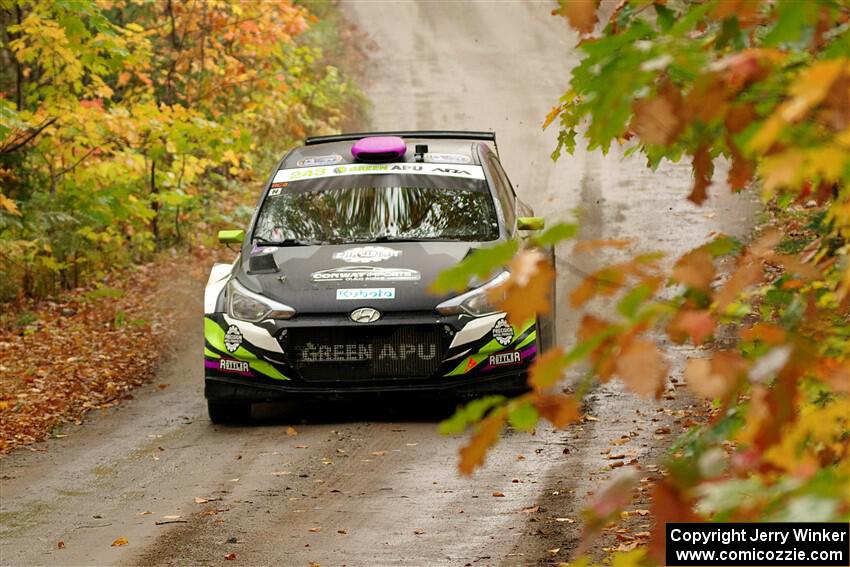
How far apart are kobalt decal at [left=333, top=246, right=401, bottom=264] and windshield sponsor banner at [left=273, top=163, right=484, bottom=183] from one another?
103 centimetres

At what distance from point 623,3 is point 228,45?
1559cm

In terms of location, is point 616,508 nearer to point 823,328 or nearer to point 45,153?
point 823,328

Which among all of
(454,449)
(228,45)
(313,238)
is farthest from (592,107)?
(228,45)

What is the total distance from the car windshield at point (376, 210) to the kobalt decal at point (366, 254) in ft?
0.62

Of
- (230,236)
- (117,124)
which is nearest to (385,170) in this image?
(230,236)

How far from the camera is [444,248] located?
29.3 ft

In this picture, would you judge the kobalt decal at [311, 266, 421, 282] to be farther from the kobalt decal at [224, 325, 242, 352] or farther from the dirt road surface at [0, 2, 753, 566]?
the dirt road surface at [0, 2, 753, 566]

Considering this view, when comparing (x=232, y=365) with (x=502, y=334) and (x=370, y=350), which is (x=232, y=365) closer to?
(x=370, y=350)

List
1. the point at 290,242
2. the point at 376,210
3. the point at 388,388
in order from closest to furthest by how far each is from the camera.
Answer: the point at 388,388, the point at 290,242, the point at 376,210

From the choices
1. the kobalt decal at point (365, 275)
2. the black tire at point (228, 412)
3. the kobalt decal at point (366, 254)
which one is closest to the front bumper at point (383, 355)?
the kobalt decal at point (365, 275)

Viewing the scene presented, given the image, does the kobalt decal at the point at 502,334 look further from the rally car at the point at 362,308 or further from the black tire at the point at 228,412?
the black tire at the point at 228,412

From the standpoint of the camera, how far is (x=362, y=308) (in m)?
A: 8.44

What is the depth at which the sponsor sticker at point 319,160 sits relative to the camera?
10078mm
